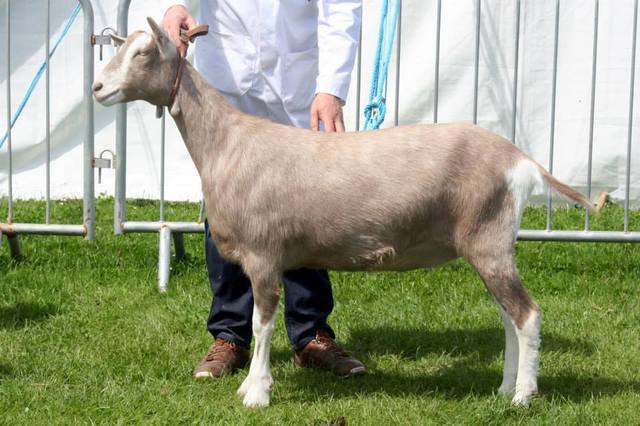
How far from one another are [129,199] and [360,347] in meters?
4.77

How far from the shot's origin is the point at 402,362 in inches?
197

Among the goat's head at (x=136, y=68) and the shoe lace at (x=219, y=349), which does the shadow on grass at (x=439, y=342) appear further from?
the goat's head at (x=136, y=68)

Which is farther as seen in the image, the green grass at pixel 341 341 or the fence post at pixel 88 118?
the fence post at pixel 88 118

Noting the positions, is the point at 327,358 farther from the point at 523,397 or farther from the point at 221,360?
the point at 523,397

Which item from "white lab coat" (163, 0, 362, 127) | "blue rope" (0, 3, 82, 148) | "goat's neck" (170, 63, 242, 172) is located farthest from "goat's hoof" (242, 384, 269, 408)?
"blue rope" (0, 3, 82, 148)

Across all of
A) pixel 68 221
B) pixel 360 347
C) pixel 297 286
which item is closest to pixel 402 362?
pixel 360 347

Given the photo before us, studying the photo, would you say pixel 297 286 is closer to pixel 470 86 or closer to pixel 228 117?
pixel 228 117

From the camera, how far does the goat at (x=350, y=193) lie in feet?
13.4

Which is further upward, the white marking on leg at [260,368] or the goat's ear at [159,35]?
the goat's ear at [159,35]

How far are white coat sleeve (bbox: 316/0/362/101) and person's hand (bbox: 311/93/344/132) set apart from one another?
0.03 m

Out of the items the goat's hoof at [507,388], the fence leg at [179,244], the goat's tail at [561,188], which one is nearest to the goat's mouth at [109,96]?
the goat's tail at [561,188]

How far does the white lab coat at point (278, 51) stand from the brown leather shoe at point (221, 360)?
110 cm

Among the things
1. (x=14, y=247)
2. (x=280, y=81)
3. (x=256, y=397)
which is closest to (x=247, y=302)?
(x=256, y=397)

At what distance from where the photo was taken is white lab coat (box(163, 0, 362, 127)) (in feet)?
15.0
